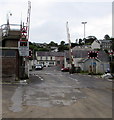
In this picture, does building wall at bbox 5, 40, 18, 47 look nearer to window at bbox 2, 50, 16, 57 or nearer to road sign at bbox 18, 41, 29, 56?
road sign at bbox 18, 41, 29, 56

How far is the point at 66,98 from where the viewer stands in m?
14.8

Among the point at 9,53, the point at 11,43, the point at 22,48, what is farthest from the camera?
the point at 11,43

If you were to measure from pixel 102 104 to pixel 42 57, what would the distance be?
378 ft

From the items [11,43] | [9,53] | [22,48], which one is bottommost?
[9,53]

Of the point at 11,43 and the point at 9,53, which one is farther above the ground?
the point at 11,43

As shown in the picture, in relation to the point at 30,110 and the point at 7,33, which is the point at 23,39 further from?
the point at 30,110

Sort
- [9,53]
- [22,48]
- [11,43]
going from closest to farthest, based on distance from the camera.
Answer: [9,53], [22,48], [11,43]

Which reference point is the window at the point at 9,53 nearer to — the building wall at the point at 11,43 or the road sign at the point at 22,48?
the road sign at the point at 22,48

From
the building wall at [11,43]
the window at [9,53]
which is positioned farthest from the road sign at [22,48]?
the building wall at [11,43]

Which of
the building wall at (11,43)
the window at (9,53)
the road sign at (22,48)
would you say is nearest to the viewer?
the window at (9,53)

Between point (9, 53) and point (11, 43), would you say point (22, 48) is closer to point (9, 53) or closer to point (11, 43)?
point (9, 53)

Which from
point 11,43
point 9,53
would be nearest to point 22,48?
point 9,53

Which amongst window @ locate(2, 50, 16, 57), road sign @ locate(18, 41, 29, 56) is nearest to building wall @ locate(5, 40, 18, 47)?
road sign @ locate(18, 41, 29, 56)

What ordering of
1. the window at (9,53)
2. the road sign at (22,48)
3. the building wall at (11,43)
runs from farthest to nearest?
the building wall at (11,43) → the road sign at (22,48) → the window at (9,53)
